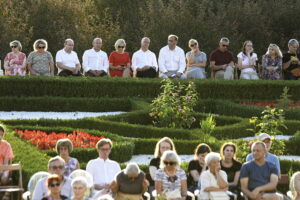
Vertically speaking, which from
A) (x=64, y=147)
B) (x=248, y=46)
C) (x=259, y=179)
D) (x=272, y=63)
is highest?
(x=248, y=46)

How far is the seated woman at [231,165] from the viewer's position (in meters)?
15.3

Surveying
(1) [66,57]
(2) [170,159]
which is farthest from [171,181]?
(1) [66,57]

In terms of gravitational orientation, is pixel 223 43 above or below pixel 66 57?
above

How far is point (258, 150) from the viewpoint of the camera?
1480 cm

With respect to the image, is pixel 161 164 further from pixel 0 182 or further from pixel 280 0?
pixel 280 0

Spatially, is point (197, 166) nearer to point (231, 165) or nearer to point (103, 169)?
point (231, 165)

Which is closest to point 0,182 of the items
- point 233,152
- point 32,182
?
point 32,182

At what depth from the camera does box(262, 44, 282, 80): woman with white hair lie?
27.1 metres

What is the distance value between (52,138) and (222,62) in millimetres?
9083

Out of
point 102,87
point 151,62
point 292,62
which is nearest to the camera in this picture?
point 102,87

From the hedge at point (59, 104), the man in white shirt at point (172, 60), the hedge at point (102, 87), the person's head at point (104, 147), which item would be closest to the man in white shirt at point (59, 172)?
the person's head at point (104, 147)

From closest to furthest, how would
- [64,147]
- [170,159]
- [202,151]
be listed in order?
[170,159], [64,147], [202,151]

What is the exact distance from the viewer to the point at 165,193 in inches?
563

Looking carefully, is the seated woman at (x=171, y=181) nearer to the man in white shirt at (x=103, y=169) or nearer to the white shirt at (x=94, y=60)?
the man in white shirt at (x=103, y=169)
